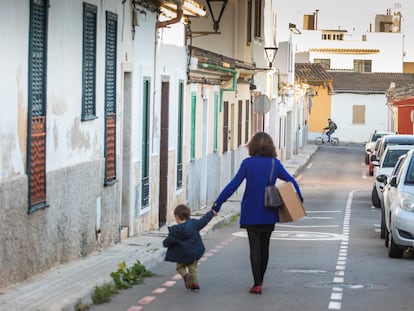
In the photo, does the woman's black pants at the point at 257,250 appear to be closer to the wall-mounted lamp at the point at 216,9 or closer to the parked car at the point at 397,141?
the wall-mounted lamp at the point at 216,9

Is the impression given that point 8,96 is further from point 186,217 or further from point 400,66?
point 400,66

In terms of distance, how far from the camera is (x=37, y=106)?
1294 centimetres

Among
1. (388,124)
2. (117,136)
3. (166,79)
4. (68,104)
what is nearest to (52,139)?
(68,104)

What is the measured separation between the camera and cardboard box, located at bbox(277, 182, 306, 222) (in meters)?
12.2

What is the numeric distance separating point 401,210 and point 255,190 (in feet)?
14.2

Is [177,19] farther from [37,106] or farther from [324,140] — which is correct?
[324,140]

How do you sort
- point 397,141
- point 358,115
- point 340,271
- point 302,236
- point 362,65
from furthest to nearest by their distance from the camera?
point 362,65 < point 358,115 < point 397,141 < point 302,236 < point 340,271

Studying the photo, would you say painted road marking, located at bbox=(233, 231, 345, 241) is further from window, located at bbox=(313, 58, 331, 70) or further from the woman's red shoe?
window, located at bbox=(313, 58, 331, 70)

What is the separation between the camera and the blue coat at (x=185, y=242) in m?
12.4

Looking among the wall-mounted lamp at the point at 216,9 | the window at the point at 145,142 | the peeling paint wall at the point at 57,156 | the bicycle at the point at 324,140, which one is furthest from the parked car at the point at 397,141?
the bicycle at the point at 324,140

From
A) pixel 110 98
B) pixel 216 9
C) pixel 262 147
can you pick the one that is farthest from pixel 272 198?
pixel 216 9

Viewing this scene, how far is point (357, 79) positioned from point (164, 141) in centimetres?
Result: 6659

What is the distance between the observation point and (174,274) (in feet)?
47.1

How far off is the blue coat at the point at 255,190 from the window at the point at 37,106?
2.04 metres
